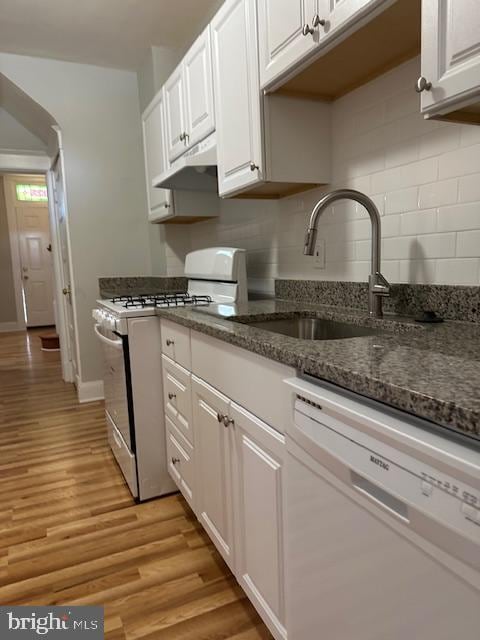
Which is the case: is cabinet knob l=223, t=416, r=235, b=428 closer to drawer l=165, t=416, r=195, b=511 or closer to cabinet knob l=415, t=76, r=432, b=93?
drawer l=165, t=416, r=195, b=511

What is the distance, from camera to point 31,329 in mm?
7473

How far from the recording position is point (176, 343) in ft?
5.83

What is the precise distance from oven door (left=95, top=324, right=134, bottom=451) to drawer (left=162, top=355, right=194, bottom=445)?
0.67 feet

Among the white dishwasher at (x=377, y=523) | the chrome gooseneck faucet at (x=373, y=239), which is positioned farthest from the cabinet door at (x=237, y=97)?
the white dishwasher at (x=377, y=523)

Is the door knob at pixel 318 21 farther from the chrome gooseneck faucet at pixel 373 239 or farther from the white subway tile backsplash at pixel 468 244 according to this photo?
the white subway tile backsplash at pixel 468 244

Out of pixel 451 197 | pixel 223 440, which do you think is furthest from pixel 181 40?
pixel 223 440

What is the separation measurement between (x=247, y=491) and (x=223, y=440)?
0.19 m

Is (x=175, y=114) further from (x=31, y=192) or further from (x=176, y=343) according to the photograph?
(x=31, y=192)

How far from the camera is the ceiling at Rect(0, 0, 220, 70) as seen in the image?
8.45ft

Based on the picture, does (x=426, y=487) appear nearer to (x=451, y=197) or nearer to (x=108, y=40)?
(x=451, y=197)

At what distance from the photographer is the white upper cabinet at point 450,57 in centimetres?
86

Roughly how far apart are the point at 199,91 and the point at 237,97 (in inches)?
20.4

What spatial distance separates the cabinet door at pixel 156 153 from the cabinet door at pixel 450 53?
82.2 inches

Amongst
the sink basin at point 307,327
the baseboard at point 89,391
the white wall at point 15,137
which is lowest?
the baseboard at point 89,391
